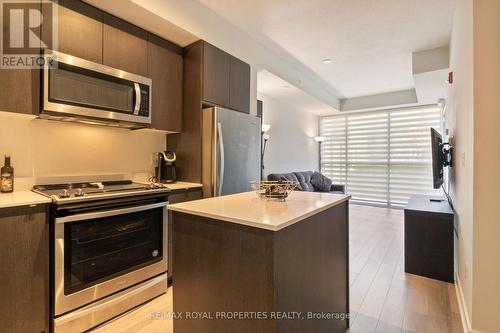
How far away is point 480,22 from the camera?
158 cm

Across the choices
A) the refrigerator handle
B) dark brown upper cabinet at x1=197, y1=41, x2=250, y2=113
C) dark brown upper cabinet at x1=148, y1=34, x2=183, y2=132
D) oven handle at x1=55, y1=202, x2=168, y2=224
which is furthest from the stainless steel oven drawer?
dark brown upper cabinet at x1=197, y1=41, x2=250, y2=113

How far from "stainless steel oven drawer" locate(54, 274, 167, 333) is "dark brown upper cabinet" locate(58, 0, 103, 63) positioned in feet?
6.29

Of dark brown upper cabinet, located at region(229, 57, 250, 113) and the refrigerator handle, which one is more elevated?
dark brown upper cabinet, located at region(229, 57, 250, 113)

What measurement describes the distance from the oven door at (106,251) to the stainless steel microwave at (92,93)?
0.81 m

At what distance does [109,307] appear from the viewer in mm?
1897

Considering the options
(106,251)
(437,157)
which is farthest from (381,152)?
(106,251)

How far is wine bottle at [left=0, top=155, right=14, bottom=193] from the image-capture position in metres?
1.82

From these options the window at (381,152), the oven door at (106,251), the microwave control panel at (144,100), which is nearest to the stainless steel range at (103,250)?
the oven door at (106,251)

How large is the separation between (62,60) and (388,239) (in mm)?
4468

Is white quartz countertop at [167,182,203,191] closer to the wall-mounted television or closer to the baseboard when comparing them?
the baseboard

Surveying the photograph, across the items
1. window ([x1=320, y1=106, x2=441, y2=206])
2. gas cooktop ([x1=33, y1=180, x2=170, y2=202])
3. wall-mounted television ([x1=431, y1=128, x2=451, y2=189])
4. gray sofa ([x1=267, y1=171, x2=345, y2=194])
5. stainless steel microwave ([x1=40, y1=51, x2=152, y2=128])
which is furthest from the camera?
window ([x1=320, y1=106, x2=441, y2=206])

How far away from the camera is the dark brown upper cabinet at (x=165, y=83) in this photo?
2.54 metres

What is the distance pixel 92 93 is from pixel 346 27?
114 inches

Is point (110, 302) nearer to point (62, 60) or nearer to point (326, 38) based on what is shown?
point (62, 60)
